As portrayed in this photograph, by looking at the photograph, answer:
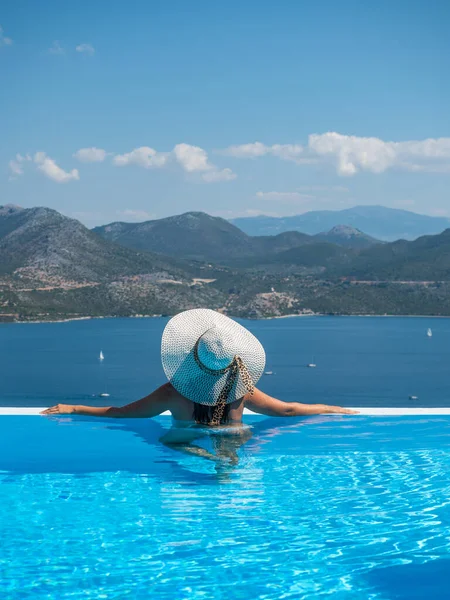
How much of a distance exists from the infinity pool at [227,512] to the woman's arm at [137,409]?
117 mm

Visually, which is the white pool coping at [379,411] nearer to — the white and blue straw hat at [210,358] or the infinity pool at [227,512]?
the infinity pool at [227,512]

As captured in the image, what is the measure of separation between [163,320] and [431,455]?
116 m

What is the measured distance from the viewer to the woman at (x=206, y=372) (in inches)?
229

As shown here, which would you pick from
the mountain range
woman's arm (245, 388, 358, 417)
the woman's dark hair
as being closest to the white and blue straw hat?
the woman's dark hair

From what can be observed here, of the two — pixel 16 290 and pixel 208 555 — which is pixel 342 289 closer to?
pixel 16 290

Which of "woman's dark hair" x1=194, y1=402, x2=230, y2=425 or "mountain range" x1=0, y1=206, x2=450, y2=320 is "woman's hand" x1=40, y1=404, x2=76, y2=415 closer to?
"woman's dark hair" x1=194, y1=402, x2=230, y2=425

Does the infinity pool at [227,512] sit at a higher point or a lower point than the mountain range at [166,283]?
lower

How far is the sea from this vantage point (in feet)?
176

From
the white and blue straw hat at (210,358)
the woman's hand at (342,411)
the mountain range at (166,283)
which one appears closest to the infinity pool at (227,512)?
the woman's hand at (342,411)

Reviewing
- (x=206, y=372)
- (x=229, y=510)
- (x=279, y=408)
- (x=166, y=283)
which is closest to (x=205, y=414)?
(x=206, y=372)

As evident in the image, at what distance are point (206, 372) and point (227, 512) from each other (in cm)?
136

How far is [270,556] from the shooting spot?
4.07m

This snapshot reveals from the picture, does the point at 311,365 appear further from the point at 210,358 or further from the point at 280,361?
the point at 210,358

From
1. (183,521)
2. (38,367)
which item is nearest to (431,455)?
(183,521)
